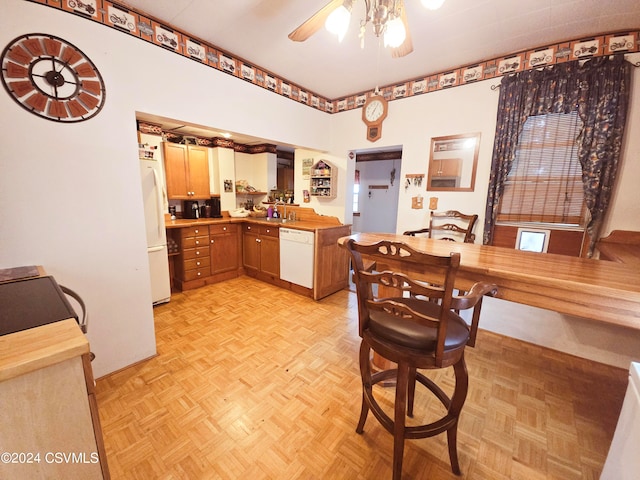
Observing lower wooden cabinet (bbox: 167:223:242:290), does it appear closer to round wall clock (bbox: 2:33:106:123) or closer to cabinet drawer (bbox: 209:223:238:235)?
cabinet drawer (bbox: 209:223:238:235)

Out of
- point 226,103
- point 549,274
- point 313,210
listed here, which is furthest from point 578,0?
point 313,210

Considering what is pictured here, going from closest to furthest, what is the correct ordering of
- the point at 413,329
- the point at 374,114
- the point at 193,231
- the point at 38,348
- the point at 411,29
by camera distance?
1. the point at 38,348
2. the point at 413,329
3. the point at 411,29
4. the point at 374,114
5. the point at 193,231

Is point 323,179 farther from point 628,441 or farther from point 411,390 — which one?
point 628,441

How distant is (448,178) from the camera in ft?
9.26

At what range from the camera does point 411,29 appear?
6.62ft

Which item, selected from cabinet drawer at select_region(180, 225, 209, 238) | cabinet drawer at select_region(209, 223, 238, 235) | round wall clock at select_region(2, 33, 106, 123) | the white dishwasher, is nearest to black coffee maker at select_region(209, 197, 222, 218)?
cabinet drawer at select_region(209, 223, 238, 235)

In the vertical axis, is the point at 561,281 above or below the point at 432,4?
below

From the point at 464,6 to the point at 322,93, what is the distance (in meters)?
1.95

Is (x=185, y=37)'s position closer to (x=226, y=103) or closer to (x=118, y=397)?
(x=226, y=103)

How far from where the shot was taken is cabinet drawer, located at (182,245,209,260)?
3398mm

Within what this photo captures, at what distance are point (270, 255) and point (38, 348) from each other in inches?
118

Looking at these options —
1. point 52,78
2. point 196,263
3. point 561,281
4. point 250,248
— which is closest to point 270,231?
point 250,248

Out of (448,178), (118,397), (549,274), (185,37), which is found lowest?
(118,397)

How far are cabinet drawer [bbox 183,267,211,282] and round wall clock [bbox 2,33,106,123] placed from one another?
2251mm
